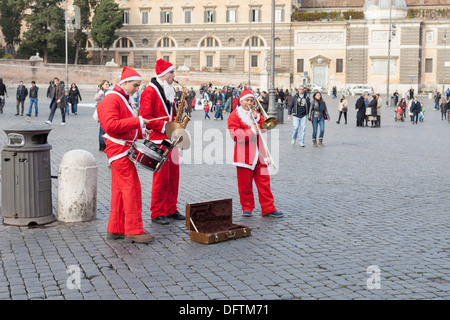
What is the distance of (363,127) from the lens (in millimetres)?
25172

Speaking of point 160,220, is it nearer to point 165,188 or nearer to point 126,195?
point 165,188

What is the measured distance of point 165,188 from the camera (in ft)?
24.7

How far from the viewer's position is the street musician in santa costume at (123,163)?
6.44m

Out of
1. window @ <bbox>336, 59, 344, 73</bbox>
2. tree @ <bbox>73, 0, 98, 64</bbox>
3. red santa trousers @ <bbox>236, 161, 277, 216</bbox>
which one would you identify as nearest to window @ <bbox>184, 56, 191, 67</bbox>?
tree @ <bbox>73, 0, 98, 64</bbox>

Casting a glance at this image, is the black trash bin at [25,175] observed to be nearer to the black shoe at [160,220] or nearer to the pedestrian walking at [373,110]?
the black shoe at [160,220]

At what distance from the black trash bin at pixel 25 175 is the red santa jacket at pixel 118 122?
3.37 feet

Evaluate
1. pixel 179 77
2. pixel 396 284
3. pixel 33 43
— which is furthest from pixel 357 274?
pixel 33 43

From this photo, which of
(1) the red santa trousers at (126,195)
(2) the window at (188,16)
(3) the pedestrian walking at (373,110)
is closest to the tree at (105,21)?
(2) the window at (188,16)

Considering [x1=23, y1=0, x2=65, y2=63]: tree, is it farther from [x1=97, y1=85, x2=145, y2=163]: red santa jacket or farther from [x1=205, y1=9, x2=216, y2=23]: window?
[x1=97, y1=85, x2=145, y2=163]: red santa jacket

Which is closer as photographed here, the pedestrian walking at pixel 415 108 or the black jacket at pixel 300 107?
the black jacket at pixel 300 107

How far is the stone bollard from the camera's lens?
7406 mm
